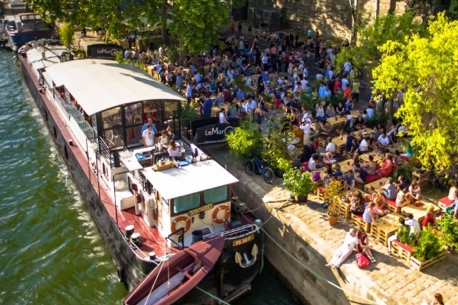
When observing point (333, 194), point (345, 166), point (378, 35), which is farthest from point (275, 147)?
point (378, 35)

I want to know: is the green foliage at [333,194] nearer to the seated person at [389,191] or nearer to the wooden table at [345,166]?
the seated person at [389,191]

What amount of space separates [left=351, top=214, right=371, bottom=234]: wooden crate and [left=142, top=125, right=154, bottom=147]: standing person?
715 centimetres

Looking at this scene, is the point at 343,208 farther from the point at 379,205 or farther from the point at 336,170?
the point at 336,170

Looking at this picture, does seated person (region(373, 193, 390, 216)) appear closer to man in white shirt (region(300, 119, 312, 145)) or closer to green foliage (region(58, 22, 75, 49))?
man in white shirt (region(300, 119, 312, 145))

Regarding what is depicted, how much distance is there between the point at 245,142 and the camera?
20172 millimetres

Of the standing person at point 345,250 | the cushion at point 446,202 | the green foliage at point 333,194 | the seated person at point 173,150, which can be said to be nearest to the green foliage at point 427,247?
the standing person at point 345,250

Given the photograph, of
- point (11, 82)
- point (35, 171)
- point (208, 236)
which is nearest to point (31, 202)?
point (35, 171)

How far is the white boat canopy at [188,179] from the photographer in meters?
15.8

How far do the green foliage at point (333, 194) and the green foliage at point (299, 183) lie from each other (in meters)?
0.56

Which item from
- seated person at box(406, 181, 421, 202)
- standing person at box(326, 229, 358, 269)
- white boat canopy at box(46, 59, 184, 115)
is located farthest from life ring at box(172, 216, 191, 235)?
seated person at box(406, 181, 421, 202)

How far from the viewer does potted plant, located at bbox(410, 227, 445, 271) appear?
591 inches

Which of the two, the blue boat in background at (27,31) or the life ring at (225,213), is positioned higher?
the blue boat in background at (27,31)

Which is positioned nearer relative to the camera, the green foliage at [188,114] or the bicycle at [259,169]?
the bicycle at [259,169]

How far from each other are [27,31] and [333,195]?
1386 inches
